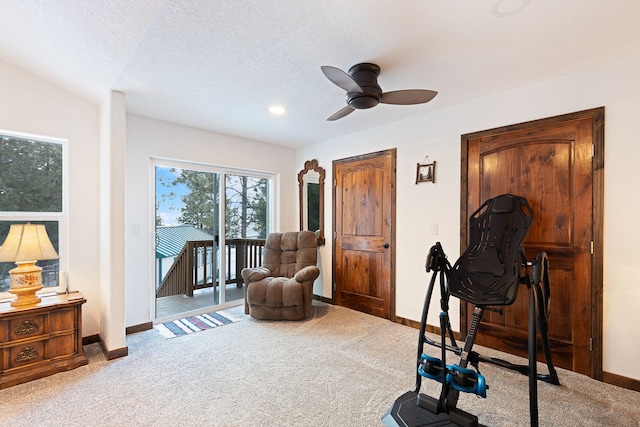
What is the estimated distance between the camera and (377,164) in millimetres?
3932

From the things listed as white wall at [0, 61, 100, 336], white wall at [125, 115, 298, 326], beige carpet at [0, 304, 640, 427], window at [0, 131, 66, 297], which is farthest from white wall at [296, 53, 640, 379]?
window at [0, 131, 66, 297]

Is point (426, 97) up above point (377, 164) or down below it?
above

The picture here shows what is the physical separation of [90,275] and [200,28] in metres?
2.70

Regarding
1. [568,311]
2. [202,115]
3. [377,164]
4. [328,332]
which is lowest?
[328,332]

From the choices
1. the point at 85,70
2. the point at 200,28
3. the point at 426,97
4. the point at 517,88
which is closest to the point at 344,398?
the point at 426,97

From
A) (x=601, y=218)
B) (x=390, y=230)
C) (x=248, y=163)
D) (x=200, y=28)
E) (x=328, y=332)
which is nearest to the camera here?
(x=200, y=28)

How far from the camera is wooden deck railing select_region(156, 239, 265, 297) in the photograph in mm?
4062

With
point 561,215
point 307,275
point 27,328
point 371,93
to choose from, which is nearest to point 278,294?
point 307,275

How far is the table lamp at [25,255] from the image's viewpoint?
7.88 ft

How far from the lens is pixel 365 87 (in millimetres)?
2252

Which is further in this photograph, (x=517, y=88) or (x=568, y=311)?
(x=517, y=88)

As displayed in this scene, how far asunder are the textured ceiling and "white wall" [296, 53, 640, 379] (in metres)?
0.19

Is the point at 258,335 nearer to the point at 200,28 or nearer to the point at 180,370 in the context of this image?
the point at 180,370

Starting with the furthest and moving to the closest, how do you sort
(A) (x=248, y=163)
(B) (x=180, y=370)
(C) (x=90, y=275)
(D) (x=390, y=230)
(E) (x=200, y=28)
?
(A) (x=248, y=163) < (D) (x=390, y=230) < (C) (x=90, y=275) < (B) (x=180, y=370) < (E) (x=200, y=28)
